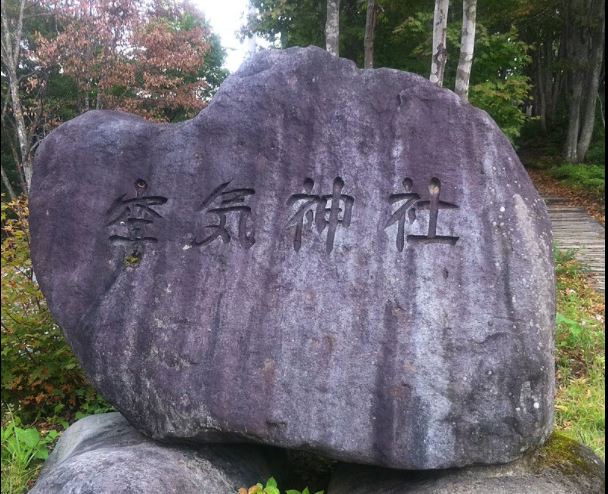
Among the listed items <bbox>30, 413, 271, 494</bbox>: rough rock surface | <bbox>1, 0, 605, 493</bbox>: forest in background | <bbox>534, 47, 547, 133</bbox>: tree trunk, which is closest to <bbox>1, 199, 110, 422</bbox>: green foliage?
<bbox>1, 0, 605, 493</bbox>: forest in background

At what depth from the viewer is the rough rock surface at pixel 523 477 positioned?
2.72 meters

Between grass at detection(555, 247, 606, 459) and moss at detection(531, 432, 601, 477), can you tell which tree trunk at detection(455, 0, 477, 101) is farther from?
moss at detection(531, 432, 601, 477)

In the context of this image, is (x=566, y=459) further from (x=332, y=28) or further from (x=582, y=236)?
(x=582, y=236)

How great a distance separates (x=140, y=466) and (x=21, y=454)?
4.83 ft

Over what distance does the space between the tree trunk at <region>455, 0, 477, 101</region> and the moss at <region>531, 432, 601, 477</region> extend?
172 inches

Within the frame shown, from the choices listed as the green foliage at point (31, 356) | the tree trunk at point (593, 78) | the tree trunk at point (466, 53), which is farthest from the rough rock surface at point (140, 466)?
the tree trunk at point (593, 78)

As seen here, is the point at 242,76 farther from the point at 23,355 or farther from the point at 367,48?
the point at 367,48

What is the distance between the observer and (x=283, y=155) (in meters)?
3.07

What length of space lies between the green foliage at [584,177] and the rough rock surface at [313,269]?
11403mm

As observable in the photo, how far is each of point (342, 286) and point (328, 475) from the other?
1.69 meters

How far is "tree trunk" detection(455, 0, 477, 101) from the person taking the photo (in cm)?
646

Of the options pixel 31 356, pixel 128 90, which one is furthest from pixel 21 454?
pixel 128 90

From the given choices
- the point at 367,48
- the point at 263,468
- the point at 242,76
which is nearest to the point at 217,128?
the point at 242,76

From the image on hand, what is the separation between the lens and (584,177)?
14461 mm
